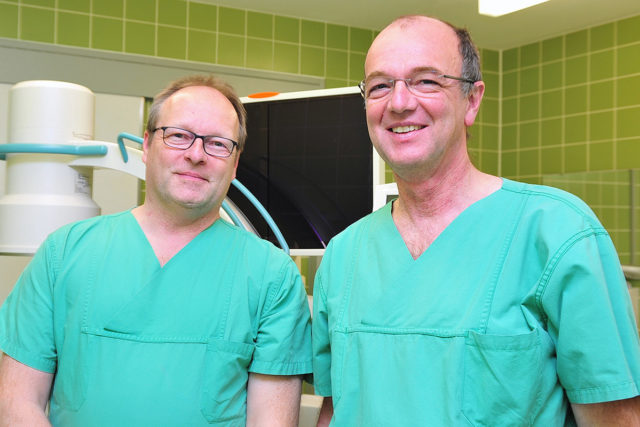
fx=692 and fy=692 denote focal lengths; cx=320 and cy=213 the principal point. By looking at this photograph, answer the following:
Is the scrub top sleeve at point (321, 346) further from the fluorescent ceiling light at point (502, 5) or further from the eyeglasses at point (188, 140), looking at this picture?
the fluorescent ceiling light at point (502, 5)

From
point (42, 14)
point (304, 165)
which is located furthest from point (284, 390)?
point (42, 14)

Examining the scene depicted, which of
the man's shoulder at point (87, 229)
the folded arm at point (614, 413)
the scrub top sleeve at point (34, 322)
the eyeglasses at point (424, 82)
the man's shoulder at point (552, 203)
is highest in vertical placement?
the eyeglasses at point (424, 82)

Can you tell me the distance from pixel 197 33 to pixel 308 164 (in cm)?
183

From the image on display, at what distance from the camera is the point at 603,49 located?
3.71 metres

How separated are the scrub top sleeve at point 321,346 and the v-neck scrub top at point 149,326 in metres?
0.05

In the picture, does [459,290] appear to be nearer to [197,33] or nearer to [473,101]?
[473,101]

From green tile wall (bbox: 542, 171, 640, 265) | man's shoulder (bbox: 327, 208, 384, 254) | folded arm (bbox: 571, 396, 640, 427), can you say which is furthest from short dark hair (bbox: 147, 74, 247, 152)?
green tile wall (bbox: 542, 171, 640, 265)

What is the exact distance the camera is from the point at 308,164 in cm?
201

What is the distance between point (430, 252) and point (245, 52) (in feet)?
9.07

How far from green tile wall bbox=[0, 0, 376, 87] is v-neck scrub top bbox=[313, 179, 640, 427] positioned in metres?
2.62

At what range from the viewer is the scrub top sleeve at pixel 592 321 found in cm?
95

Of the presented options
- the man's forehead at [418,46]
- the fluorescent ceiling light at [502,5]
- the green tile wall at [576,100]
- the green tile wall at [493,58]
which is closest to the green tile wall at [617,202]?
the green tile wall at [493,58]

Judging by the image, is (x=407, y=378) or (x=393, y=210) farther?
(x=393, y=210)

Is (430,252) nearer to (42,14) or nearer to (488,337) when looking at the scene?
(488,337)
